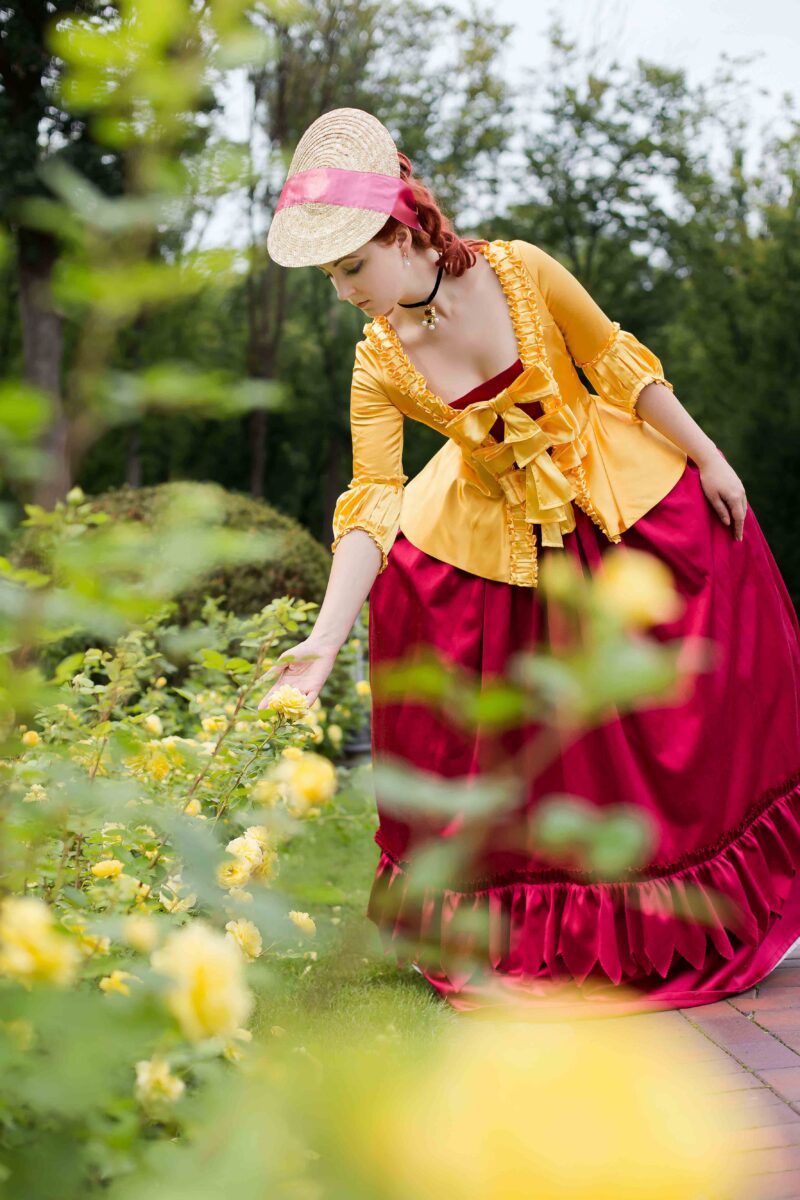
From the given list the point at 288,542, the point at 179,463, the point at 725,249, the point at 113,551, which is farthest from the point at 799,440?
the point at 113,551

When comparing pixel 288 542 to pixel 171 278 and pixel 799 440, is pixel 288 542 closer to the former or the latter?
pixel 171 278

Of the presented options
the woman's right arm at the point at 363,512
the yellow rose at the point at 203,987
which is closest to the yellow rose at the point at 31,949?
the yellow rose at the point at 203,987

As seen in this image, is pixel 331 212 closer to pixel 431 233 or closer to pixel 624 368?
pixel 431 233

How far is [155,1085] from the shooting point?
0.90 meters

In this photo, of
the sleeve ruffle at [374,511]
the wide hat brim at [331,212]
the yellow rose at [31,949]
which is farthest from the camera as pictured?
the sleeve ruffle at [374,511]

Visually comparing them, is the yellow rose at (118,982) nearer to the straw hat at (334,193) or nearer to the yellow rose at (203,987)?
the yellow rose at (203,987)

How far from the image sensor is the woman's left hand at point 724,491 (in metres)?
2.37

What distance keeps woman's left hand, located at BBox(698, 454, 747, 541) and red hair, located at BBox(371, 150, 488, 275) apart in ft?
2.13

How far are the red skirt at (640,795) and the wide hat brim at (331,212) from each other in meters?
0.76

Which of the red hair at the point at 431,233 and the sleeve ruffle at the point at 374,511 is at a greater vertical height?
the red hair at the point at 431,233

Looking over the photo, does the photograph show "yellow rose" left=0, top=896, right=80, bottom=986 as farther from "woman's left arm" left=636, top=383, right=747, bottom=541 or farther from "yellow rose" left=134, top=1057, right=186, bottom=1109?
"woman's left arm" left=636, top=383, right=747, bottom=541

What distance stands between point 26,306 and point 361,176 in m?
7.81

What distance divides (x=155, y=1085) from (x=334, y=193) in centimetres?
144

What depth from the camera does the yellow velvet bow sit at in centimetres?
225
